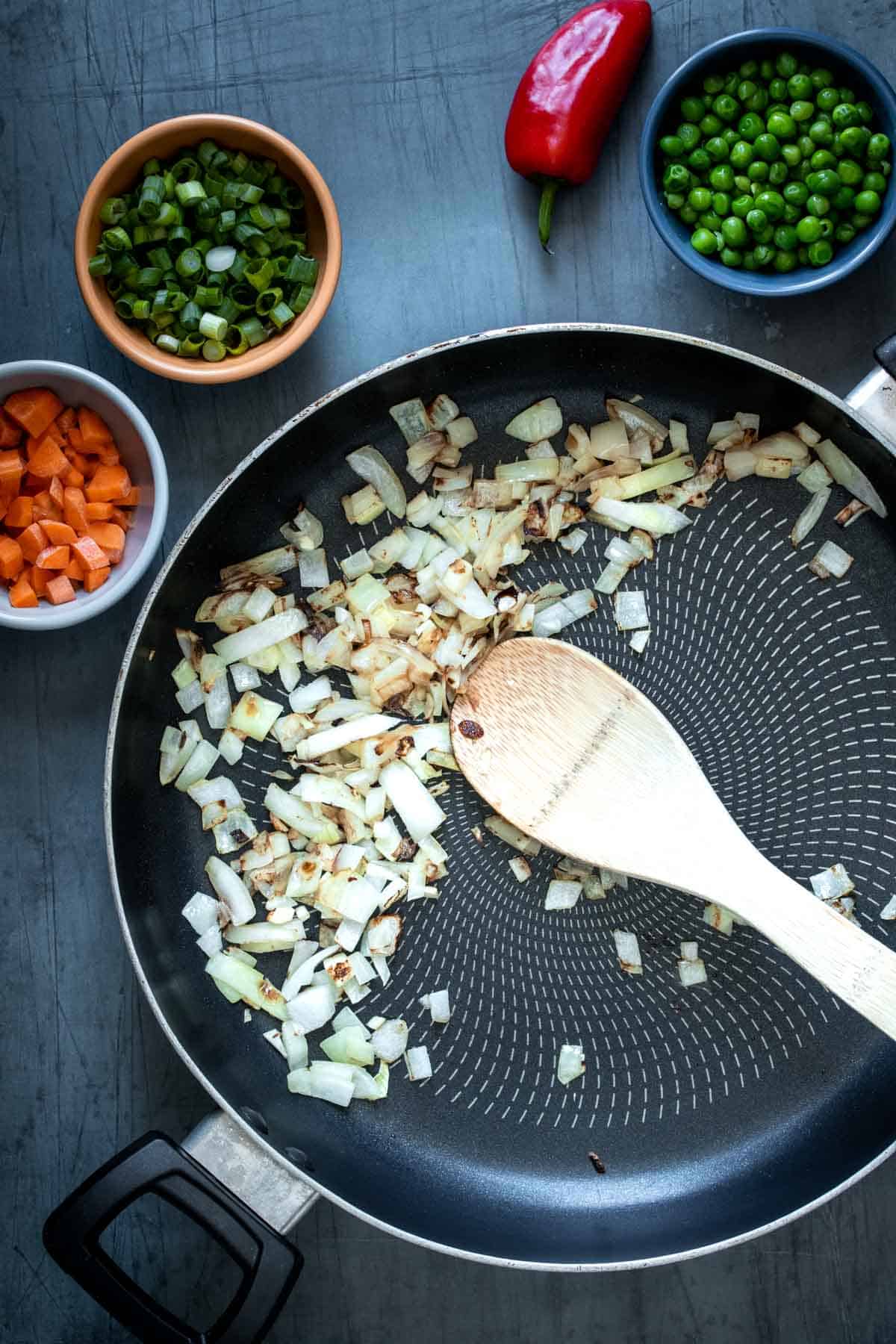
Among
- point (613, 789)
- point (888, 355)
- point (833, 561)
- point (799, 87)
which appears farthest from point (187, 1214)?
point (799, 87)

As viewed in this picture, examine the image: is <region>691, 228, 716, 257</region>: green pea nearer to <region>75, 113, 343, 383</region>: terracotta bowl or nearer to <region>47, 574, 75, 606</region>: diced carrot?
<region>75, 113, 343, 383</region>: terracotta bowl

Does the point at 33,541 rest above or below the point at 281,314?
below

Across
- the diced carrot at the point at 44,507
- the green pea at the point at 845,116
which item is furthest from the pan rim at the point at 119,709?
the green pea at the point at 845,116

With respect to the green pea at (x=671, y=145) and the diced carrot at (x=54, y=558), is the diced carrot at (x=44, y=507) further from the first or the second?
the green pea at (x=671, y=145)

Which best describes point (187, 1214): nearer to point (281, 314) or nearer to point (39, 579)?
point (39, 579)

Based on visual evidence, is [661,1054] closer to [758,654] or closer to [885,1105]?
[885,1105]

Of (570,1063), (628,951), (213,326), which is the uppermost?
(213,326)

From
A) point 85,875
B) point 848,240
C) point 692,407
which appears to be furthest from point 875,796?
point 85,875
